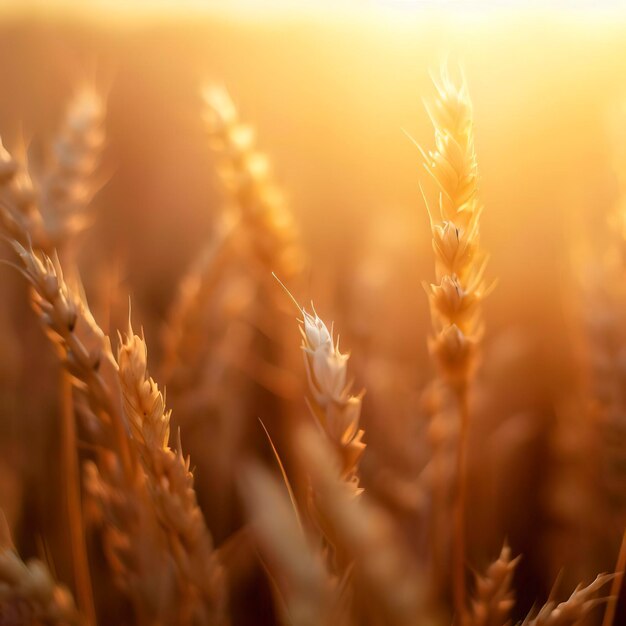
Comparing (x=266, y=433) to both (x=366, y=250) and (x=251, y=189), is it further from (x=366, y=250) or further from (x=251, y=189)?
(x=366, y=250)

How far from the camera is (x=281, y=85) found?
5.86 ft

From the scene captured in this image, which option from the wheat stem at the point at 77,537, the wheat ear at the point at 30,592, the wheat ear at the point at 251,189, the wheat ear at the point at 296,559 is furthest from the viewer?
the wheat ear at the point at 251,189

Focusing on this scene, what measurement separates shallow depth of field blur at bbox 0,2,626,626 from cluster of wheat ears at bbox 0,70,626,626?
0.08ft

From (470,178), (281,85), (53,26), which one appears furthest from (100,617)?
(53,26)

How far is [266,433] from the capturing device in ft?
1.11

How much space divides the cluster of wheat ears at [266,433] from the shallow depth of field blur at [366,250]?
0.9 inches

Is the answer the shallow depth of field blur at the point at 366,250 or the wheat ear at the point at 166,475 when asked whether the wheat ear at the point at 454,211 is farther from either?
the wheat ear at the point at 166,475

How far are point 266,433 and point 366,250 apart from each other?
0.90 metres

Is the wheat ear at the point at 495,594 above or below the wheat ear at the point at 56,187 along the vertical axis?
below

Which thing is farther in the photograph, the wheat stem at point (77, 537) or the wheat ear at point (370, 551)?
the wheat stem at point (77, 537)

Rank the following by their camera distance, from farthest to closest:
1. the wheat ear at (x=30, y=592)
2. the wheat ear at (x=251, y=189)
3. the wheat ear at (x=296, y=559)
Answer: the wheat ear at (x=251, y=189) < the wheat ear at (x=30, y=592) < the wheat ear at (x=296, y=559)

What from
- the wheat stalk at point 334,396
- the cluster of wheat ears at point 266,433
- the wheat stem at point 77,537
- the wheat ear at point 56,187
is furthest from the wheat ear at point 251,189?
the wheat stalk at point 334,396

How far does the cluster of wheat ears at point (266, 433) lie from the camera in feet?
0.94

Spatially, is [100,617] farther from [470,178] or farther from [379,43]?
[379,43]
